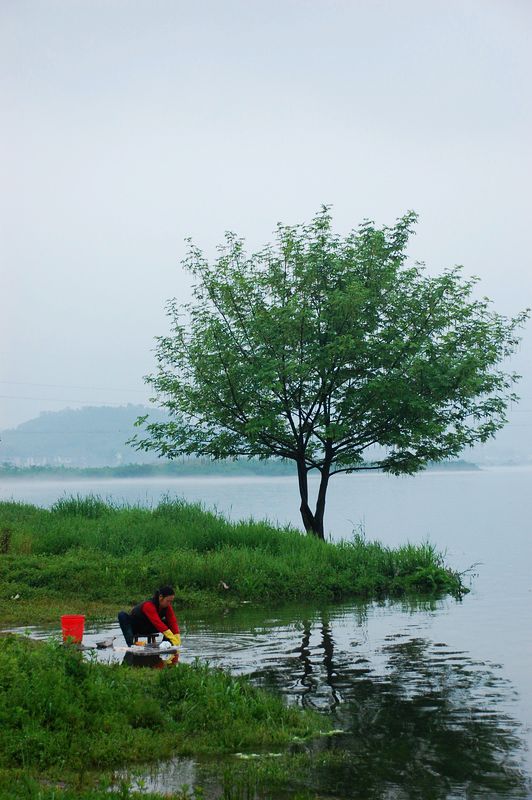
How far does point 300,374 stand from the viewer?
26.3 meters

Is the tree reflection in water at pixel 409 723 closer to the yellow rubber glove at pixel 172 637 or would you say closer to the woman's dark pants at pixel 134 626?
the yellow rubber glove at pixel 172 637

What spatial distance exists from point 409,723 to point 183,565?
1215cm

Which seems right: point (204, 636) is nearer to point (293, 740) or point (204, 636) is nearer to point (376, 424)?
point (293, 740)

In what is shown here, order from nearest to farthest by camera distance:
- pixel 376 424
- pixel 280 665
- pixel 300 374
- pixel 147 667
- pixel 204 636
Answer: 1. pixel 147 667
2. pixel 280 665
3. pixel 204 636
4. pixel 300 374
5. pixel 376 424

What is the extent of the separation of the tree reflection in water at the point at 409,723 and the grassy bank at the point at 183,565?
5.92m

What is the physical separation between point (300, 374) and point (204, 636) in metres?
10.2

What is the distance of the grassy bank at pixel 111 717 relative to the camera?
9.54m

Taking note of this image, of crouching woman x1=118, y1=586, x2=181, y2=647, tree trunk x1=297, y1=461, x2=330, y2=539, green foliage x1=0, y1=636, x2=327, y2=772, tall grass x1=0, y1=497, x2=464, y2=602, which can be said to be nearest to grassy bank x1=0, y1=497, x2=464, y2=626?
tall grass x1=0, y1=497, x2=464, y2=602

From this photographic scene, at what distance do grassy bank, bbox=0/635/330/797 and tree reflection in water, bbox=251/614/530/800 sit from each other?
2.85 ft

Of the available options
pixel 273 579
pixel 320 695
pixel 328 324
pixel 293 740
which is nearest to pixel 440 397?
pixel 328 324

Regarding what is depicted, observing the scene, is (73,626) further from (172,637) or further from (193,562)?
(193,562)

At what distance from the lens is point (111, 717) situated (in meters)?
10.5

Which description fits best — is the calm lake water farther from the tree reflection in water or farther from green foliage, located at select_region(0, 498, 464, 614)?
green foliage, located at select_region(0, 498, 464, 614)

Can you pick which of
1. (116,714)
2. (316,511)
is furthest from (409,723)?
(316,511)
